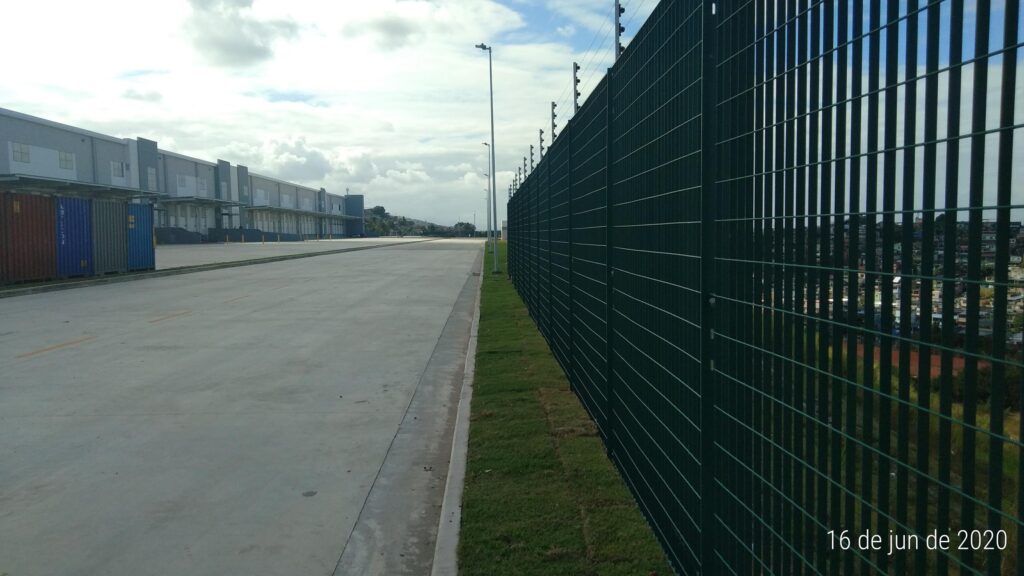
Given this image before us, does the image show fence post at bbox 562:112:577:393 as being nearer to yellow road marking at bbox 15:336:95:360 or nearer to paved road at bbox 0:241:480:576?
paved road at bbox 0:241:480:576

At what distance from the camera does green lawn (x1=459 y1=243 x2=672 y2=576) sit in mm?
4293

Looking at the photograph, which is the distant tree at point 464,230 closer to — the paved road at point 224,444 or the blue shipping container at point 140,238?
the blue shipping container at point 140,238

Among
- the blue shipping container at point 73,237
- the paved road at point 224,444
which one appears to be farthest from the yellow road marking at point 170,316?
the blue shipping container at point 73,237

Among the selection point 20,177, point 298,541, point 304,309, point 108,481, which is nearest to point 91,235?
point 304,309

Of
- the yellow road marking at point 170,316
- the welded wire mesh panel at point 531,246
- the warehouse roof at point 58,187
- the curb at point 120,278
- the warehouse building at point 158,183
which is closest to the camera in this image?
the welded wire mesh panel at point 531,246

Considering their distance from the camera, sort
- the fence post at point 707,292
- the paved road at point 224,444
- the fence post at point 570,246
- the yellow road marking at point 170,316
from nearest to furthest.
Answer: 1. the fence post at point 707,292
2. the paved road at point 224,444
3. the fence post at point 570,246
4. the yellow road marking at point 170,316

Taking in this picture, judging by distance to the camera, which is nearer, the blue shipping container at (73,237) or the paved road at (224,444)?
the paved road at (224,444)

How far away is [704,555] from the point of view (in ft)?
11.4

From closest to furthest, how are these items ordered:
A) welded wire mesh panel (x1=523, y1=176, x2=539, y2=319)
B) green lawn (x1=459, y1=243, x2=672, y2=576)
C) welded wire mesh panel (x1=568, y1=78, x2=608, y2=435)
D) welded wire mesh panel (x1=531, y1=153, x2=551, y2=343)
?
green lawn (x1=459, y1=243, x2=672, y2=576)
welded wire mesh panel (x1=568, y1=78, x2=608, y2=435)
welded wire mesh panel (x1=531, y1=153, x2=551, y2=343)
welded wire mesh panel (x1=523, y1=176, x2=539, y2=319)

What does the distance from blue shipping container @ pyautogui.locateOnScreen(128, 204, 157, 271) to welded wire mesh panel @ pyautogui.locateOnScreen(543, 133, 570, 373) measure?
929 inches

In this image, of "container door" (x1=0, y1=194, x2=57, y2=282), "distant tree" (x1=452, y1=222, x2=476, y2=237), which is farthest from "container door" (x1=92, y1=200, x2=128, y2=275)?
"distant tree" (x1=452, y1=222, x2=476, y2=237)

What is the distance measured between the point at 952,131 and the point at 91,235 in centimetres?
2949

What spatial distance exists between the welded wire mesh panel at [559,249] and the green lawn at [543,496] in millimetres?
971

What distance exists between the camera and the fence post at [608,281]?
5867mm
